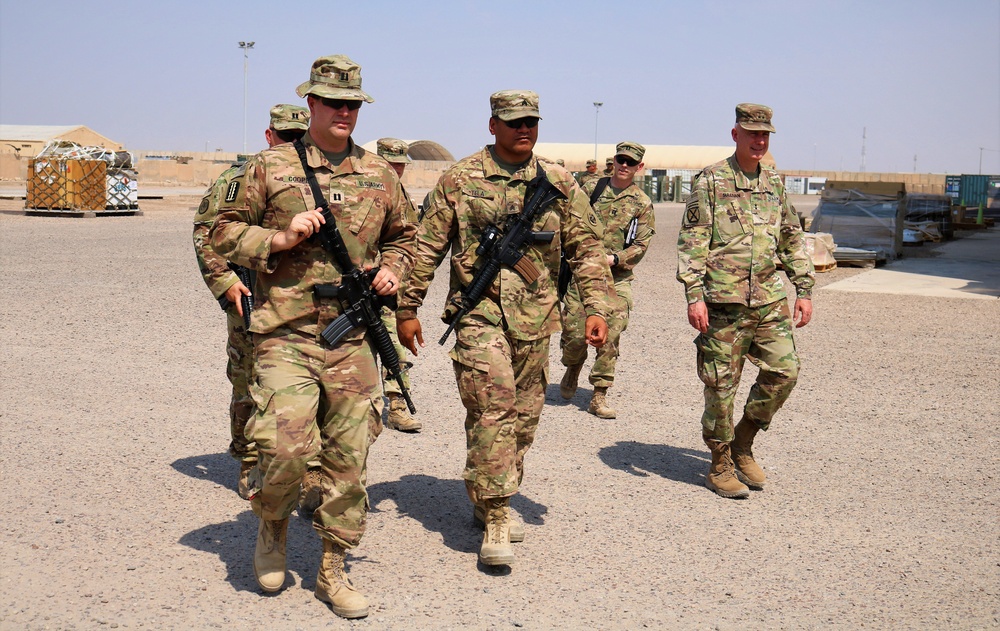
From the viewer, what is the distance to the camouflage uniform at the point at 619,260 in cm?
845

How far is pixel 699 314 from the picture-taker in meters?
6.05

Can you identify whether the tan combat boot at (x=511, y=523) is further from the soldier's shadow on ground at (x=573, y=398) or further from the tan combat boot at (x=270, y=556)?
the soldier's shadow on ground at (x=573, y=398)

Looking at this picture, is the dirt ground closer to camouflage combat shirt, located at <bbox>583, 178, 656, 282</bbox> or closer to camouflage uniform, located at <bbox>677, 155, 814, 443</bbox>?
camouflage uniform, located at <bbox>677, 155, 814, 443</bbox>

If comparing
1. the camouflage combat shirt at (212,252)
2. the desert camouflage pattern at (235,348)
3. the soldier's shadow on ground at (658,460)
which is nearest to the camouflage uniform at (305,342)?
the camouflage combat shirt at (212,252)

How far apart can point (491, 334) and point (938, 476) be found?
3225 mm

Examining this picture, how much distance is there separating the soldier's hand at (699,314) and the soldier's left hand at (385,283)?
2.12 meters

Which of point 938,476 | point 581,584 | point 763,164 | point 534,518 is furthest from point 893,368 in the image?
point 581,584

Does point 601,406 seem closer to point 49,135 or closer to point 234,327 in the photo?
point 234,327

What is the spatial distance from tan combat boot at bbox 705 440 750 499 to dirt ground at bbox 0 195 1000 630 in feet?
0.45

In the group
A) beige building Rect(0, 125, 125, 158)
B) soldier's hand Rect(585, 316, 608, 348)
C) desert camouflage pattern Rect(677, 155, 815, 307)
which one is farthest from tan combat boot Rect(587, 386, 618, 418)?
beige building Rect(0, 125, 125, 158)

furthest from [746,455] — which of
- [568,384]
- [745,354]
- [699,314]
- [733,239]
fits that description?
[568,384]

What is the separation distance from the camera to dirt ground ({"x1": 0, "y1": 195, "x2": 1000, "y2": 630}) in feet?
14.6

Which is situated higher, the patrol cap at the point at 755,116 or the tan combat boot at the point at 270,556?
the patrol cap at the point at 755,116

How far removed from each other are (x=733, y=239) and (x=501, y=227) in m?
1.72
